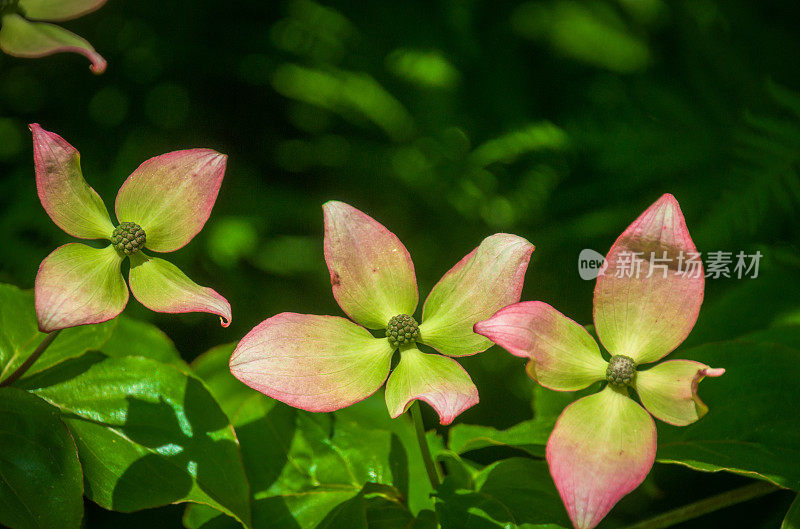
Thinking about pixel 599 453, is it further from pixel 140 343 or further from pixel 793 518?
pixel 140 343

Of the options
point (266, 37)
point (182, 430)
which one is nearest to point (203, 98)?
point (266, 37)

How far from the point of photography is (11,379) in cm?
63

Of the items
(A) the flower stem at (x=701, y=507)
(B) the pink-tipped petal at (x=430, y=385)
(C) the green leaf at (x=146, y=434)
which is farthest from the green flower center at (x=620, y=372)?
(C) the green leaf at (x=146, y=434)

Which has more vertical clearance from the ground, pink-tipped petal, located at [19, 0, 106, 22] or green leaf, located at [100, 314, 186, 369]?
pink-tipped petal, located at [19, 0, 106, 22]

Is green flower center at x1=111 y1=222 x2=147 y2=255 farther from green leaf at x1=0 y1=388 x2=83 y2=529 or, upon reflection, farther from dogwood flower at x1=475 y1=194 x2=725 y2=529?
dogwood flower at x1=475 y1=194 x2=725 y2=529

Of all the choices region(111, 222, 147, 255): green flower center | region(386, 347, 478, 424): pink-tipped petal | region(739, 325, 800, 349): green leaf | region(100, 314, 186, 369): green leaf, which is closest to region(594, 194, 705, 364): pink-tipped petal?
region(386, 347, 478, 424): pink-tipped petal

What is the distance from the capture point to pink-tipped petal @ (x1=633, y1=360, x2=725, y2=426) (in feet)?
1.63

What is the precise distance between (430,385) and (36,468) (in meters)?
0.35

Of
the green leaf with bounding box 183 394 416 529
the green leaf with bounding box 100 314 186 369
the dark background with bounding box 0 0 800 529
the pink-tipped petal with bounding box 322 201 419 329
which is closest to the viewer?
the pink-tipped petal with bounding box 322 201 419 329

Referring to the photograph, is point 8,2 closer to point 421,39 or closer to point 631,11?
point 421,39

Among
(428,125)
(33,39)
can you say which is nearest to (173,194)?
(33,39)

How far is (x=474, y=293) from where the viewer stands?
563mm

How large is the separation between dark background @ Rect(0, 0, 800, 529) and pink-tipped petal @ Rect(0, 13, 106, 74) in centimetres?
57

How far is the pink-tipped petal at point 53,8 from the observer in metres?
0.59
